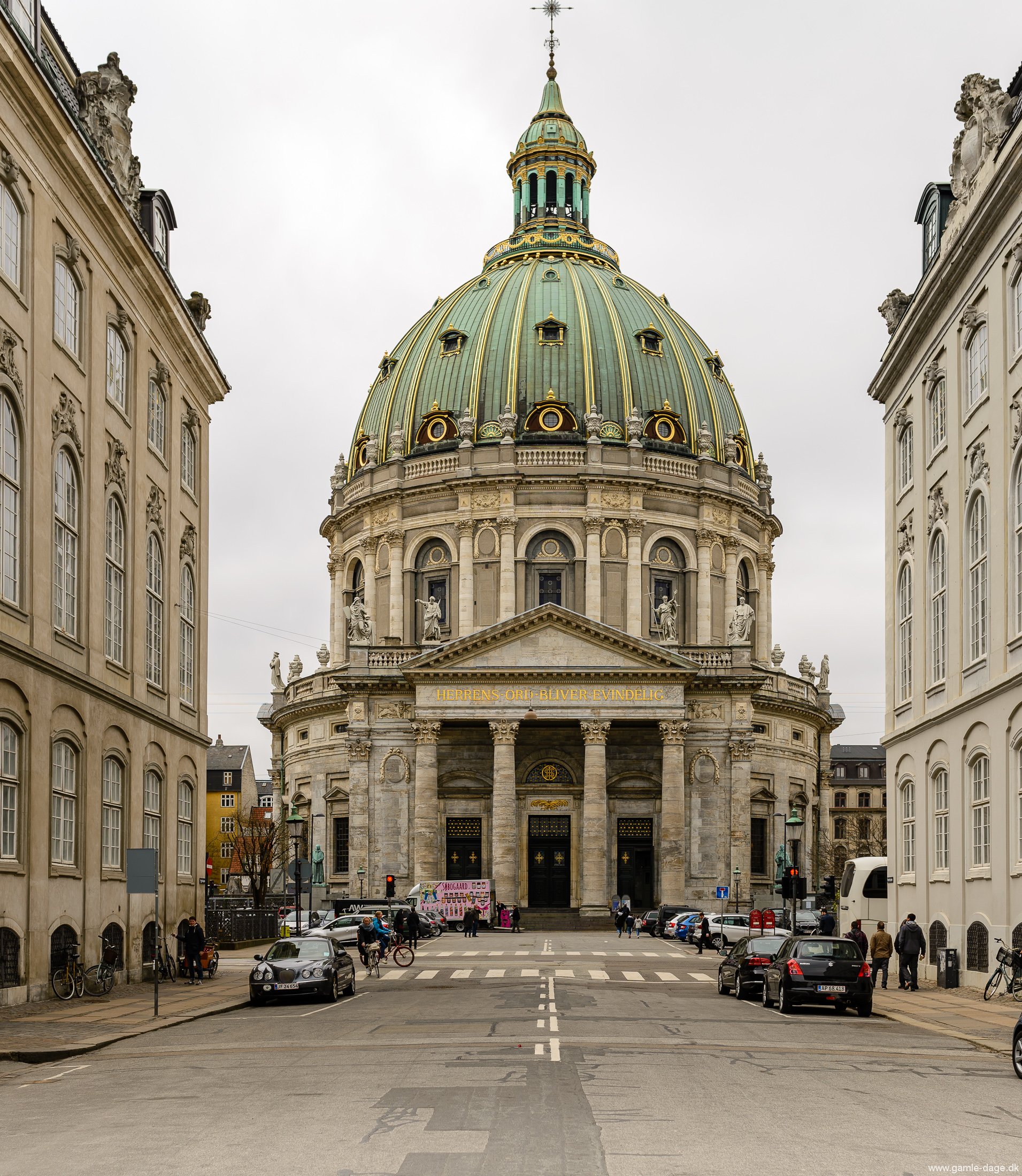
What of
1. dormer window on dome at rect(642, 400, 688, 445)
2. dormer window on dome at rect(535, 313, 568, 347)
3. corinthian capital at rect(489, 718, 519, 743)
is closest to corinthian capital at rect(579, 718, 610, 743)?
corinthian capital at rect(489, 718, 519, 743)

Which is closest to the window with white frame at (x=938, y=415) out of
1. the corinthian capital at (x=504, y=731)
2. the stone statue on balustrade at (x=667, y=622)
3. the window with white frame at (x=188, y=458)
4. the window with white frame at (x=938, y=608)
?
the window with white frame at (x=938, y=608)

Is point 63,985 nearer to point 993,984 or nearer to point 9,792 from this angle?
point 9,792

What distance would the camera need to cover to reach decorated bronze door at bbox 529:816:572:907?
283 ft

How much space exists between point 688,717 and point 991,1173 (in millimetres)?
74866

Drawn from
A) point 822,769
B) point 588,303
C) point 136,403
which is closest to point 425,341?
point 588,303

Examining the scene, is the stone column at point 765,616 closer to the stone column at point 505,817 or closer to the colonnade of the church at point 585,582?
the colonnade of the church at point 585,582

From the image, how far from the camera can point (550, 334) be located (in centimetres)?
9806

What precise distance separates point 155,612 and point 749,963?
724 inches

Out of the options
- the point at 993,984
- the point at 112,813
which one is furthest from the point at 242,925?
the point at 993,984

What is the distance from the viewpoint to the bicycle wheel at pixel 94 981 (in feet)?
109

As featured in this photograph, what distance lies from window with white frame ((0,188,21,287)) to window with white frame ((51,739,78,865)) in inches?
365

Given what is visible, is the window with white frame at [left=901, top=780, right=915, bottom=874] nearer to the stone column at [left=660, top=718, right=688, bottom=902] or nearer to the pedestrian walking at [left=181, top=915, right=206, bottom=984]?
the pedestrian walking at [left=181, top=915, right=206, bottom=984]

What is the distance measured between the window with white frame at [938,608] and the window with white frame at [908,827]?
3924 mm

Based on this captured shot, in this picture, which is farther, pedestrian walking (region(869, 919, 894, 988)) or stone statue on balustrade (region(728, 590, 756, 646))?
stone statue on balustrade (region(728, 590, 756, 646))
